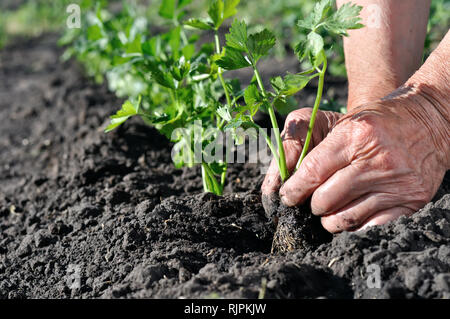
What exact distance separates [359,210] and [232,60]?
0.68 m

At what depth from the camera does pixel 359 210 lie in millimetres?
1775

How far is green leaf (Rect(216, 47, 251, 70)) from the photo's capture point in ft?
5.90

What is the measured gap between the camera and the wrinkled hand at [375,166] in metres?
1.73

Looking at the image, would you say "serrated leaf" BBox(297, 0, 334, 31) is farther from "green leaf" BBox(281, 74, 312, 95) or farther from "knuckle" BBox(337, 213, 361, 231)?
"knuckle" BBox(337, 213, 361, 231)

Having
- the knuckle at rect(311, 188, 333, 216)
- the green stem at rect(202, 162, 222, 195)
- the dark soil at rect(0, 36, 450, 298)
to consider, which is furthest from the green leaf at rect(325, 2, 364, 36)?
the green stem at rect(202, 162, 222, 195)

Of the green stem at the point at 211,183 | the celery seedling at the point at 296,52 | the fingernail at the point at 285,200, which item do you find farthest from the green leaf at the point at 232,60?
the green stem at the point at 211,183

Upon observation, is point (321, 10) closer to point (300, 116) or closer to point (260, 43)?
point (260, 43)

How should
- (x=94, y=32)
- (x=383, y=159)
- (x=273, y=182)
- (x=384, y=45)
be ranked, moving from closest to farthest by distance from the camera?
(x=383, y=159)
(x=273, y=182)
(x=384, y=45)
(x=94, y=32)

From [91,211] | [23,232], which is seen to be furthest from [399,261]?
A: [23,232]

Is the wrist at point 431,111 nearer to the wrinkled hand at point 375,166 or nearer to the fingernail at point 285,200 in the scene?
the wrinkled hand at point 375,166

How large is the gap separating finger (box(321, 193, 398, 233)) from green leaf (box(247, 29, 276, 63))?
61 cm

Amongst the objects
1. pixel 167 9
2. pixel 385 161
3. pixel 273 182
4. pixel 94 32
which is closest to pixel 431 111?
pixel 385 161

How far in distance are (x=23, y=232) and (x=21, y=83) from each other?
3.44 metres
